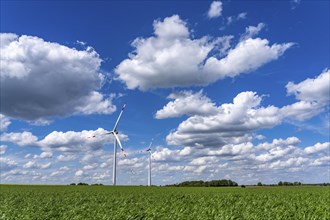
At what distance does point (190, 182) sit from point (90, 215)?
13986 cm

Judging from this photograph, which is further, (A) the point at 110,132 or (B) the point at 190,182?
(B) the point at 190,182

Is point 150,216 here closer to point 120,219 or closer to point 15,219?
point 120,219

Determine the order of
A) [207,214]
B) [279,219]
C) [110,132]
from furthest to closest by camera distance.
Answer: [110,132]
[207,214]
[279,219]

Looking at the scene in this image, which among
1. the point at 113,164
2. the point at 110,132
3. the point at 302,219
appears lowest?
the point at 302,219

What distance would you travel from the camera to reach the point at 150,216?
23.9 meters

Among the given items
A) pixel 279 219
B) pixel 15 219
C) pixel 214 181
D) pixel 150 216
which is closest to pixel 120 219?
pixel 150 216

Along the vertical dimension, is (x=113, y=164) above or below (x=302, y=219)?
above

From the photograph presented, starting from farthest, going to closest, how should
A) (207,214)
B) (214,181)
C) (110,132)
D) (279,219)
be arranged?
1. (214,181)
2. (110,132)
3. (207,214)
4. (279,219)

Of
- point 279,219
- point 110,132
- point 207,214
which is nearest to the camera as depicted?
point 279,219

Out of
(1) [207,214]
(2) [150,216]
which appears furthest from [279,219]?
(2) [150,216]

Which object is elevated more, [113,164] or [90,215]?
[113,164]

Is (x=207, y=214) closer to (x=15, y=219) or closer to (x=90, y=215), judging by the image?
(x=90, y=215)

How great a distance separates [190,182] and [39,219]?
463ft

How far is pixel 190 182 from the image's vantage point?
529ft
